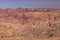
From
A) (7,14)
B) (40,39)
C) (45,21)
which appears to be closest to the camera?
(40,39)

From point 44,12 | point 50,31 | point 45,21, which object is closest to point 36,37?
point 50,31

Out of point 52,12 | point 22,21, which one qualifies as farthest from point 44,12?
point 22,21

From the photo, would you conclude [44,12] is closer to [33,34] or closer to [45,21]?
[45,21]

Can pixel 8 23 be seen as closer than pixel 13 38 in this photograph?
No

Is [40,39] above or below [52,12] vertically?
below

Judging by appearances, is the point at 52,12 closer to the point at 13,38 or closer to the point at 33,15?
the point at 33,15

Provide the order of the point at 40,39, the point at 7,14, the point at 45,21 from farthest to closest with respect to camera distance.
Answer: the point at 7,14 → the point at 45,21 → the point at 40,39
